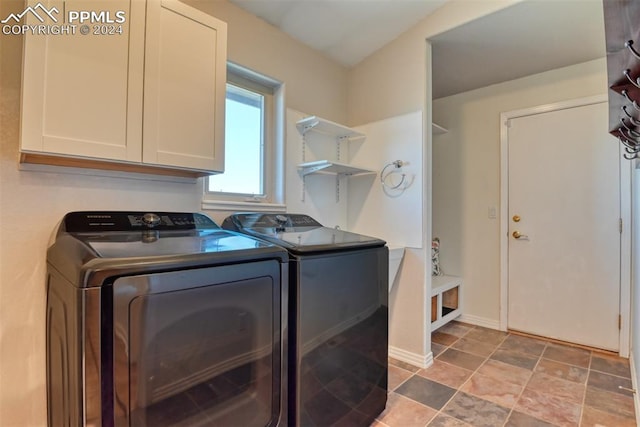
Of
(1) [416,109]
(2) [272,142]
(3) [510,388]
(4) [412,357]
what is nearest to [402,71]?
(1) [416,109]

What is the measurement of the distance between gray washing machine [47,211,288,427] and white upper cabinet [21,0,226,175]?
0.34 meters

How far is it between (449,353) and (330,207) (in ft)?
4.91

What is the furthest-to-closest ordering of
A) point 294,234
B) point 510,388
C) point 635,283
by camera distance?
point 635,283 < point 510,388 < point 294,234

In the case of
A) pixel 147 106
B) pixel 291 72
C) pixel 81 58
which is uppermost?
pixel 291 72

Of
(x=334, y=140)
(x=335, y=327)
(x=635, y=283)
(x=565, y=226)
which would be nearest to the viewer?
(x=335, y=327)

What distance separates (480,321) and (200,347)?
2.87 meters

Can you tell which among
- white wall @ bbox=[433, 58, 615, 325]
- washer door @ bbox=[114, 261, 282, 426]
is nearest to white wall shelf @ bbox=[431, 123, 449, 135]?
white wall @ bbox=[433, 58, 615, 325]

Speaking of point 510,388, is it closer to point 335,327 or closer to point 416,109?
point 335,327

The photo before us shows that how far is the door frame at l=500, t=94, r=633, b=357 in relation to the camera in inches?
91.2

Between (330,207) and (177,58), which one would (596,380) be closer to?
(330,207)

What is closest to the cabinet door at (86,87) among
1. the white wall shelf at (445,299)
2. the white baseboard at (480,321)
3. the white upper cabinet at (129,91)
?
the white upper cabinet at (129,91)

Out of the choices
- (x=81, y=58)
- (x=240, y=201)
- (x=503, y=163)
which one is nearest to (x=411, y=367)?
(x=240, y=201)

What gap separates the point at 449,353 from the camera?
7.97ft

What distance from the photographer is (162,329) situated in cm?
89
